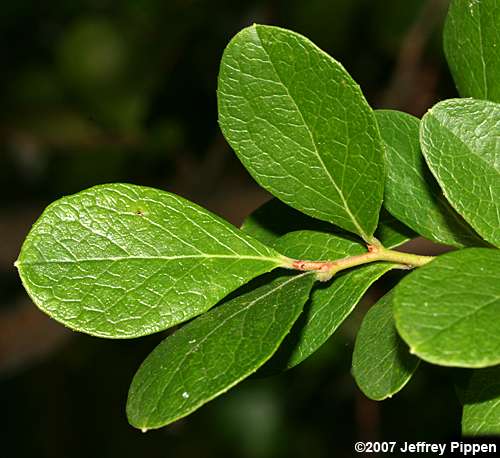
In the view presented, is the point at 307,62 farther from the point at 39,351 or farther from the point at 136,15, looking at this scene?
the point at 136,15

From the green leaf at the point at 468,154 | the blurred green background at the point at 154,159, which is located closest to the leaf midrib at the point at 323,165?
the green leaf at the point at 468,154

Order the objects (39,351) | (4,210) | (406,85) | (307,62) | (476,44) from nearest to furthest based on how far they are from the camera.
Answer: (307,62) → (476,44) → (406,85) → (39,351) → (4,210)

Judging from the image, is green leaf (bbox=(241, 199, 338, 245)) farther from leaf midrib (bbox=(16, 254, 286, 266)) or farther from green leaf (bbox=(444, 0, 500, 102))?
green leaf (bbox=(444, 0, 500, 102))

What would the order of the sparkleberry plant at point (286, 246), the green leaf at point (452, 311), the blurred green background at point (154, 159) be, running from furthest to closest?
the blurred green background at point (154, 159) < the sparkleberry plant at point (286, 246) < the green leaf at point (452, 311)

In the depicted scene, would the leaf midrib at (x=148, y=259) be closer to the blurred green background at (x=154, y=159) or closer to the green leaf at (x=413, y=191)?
the green leaf at (x=413, y=191)

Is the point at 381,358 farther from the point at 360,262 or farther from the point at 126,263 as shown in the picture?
the point at 126,263

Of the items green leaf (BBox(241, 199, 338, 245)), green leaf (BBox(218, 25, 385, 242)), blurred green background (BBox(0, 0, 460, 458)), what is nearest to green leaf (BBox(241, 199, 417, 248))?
→ green leaf (BBox(241, 199, 338, 245))

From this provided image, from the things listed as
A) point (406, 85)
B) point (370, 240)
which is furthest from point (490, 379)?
point (406, 85)
